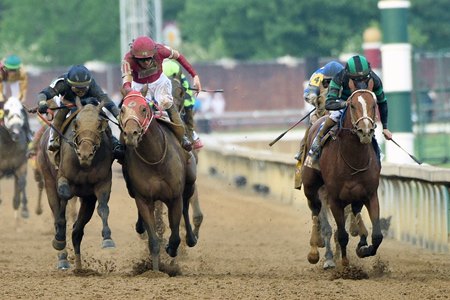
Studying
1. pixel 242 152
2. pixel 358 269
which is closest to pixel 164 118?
pixel 358 269

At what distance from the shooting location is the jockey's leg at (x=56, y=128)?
48.8ft

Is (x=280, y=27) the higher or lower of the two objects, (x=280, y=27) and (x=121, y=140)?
the higher

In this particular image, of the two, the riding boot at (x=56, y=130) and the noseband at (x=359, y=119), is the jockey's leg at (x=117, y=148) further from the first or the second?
the noseband at (x=359, y=119)

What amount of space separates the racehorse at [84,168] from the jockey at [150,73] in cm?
57

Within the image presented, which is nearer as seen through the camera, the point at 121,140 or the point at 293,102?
the point at 121,140

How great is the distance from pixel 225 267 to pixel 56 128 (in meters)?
2.52

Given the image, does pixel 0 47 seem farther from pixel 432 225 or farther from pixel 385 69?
pixel 432 225

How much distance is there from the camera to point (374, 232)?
45.7 feet

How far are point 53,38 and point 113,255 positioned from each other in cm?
4430

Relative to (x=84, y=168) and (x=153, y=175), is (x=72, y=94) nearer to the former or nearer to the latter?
(x=84, y=168)

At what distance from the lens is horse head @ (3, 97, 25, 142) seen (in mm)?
20984

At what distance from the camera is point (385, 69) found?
75.1ft

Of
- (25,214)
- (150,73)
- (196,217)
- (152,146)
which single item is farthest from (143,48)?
(25,214)

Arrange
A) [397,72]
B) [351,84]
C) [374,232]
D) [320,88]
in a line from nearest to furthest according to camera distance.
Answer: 1. [374,232]
2. [351,84]
3. [320,88]
4. [397,72]
